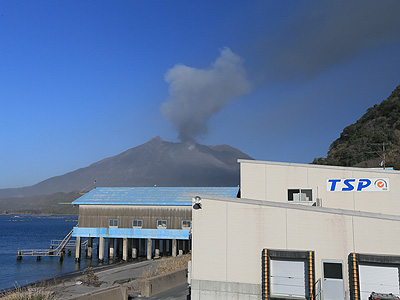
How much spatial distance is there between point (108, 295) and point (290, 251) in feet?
32.5

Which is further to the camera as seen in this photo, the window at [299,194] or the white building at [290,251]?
the window at [299,194]

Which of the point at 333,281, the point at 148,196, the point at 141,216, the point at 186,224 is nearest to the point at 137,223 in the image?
the point at 141,216

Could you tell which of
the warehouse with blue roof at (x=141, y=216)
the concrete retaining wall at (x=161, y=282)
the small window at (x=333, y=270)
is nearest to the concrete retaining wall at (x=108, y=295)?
the concrete retaining wall at (x=161, y=282)

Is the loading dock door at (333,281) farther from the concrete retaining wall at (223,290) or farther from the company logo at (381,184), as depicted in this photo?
the company logo at (381,184)

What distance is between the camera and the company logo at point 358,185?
2470 centimetres

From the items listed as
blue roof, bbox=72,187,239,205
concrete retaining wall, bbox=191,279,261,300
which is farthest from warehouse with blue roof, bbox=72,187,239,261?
concrete retaining wall, bbox=191,279,261,300

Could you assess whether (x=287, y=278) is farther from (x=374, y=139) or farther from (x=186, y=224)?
(x=374, y=139)

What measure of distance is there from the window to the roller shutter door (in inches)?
352

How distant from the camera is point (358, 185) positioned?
81.8 ft

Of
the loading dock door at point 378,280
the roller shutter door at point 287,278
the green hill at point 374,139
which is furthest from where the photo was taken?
the green hill at point 374,139

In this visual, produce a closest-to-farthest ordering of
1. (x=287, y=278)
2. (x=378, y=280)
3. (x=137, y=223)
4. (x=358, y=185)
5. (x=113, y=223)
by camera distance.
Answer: (x=378, y=280)
(x=287, y=278)
(x=358, y=185)
(x=137, y=223)
(x=113, y=223)

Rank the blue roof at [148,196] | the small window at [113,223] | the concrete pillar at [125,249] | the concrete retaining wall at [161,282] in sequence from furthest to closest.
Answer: the concrete pillar at [125,249] → the small window at [113,223] → the blue roof at [148,196] → the concrete retaining wall at [161,282]

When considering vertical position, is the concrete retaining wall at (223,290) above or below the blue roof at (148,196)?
below

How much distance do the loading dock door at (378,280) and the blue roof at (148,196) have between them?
32.8 m
